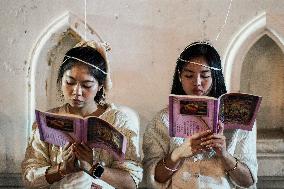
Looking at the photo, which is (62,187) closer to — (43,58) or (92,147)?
(92,147)

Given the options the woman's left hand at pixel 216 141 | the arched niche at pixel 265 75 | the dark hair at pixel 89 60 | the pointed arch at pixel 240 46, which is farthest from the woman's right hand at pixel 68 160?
the arched niche at pixel 265 75

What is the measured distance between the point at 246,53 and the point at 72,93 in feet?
4.35

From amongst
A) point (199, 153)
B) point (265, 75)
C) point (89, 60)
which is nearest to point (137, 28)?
point (89, 60)

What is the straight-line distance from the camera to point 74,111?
7.74 feet

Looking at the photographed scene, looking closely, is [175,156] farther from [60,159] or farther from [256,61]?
[256,61]

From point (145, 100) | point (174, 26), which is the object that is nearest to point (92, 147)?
point (145, 100)

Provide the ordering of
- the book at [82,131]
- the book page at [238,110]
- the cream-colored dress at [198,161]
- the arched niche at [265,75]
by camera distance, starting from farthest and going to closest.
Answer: the arched niche at [265,75], the cream-colored dress at [198,161], the book page at [238,110], the book at [82,131]

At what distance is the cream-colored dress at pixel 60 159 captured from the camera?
2.24 meters

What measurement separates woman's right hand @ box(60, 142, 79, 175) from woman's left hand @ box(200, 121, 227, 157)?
22.4 inches

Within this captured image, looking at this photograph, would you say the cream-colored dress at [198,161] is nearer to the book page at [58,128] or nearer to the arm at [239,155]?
the arm at [239,155]

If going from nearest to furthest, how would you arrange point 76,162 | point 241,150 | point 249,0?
1. point 76,162
2. point 241,150
3. point 249,0

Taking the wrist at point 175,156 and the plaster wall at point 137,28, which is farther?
the plaster wall at point 137,28

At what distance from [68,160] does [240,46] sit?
1.44m

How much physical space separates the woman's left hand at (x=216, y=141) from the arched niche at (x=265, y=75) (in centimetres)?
116
